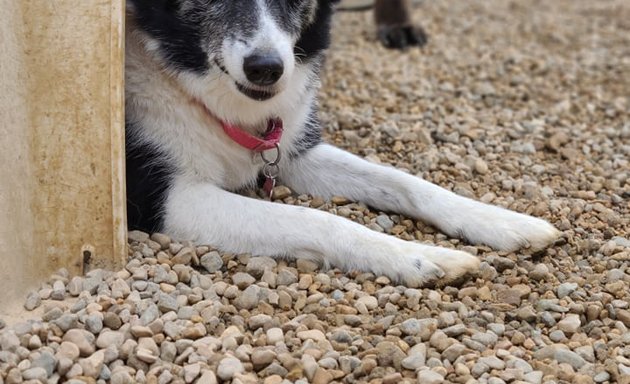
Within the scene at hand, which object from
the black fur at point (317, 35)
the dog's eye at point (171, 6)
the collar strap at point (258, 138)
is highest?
the dog's eye at point (171, 6)

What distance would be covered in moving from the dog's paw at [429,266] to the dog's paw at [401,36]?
3.16 meters

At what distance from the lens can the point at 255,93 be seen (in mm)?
3021

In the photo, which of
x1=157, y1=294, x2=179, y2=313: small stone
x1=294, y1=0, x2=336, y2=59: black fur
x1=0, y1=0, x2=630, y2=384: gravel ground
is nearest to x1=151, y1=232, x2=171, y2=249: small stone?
x1=0, y1=0, x2=630, y2=384: gravel ground

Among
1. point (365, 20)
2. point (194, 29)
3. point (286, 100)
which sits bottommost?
point (365, 20)

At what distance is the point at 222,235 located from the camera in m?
3.03

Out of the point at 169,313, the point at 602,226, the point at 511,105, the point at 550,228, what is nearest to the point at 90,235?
the point at 169,313

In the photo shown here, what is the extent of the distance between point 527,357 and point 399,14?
12.4 ft

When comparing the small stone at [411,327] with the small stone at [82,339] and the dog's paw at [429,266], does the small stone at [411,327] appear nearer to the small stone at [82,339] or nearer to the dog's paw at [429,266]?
the dog's paw at [429,266]

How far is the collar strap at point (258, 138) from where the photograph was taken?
3.27 metres

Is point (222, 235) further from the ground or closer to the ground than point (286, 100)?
closer to the ground

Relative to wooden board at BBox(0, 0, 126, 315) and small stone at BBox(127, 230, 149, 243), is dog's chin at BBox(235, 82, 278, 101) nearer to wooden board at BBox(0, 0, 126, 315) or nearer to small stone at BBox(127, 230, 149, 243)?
wooden board at BBox(0, 0, 126, 315)

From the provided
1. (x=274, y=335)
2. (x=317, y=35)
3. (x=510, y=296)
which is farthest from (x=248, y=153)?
(x=510, y=296)

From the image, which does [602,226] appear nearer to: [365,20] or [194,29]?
[194,29]

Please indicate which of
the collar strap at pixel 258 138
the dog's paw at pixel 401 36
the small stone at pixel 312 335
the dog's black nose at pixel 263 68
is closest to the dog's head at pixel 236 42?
the dog's black nose at pixel 263 68
